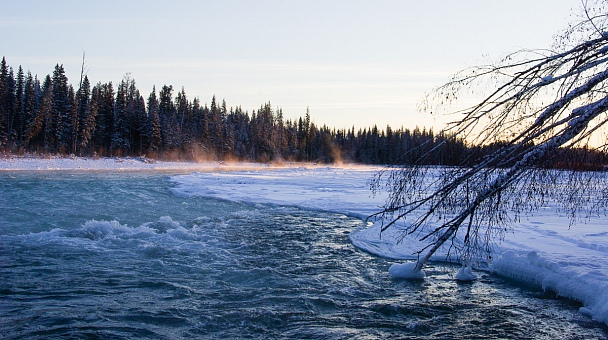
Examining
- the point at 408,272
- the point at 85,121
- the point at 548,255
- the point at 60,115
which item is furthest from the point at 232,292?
the point at 60,115

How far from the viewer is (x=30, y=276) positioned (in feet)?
22.4

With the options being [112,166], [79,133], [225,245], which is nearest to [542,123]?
[225,245]

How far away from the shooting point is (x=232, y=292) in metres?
6.49

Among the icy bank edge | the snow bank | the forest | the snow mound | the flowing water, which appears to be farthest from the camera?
the forest

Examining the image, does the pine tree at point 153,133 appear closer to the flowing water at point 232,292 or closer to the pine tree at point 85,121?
the pine tree at point 85,121

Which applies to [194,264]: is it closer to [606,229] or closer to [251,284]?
[251,284]

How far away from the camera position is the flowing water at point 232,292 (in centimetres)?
521

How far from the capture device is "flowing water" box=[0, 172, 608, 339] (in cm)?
521

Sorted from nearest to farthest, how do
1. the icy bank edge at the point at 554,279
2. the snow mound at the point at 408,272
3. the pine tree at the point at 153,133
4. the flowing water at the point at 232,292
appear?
the flowing water at the point at 232,292 < the icy bank edge at the point at 554,279 < the snow mound at the point at 408,272 < the pine tree at the point at 153,133

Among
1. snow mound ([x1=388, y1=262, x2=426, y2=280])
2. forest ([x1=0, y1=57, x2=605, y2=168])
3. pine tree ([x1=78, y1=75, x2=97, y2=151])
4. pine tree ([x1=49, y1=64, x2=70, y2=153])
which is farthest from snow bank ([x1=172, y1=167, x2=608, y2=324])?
pine tree ([x1=49, y1=64, x2=70, y2=153])

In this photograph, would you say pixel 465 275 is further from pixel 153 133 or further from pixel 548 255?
pixel 153 133

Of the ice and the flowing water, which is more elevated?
the ice

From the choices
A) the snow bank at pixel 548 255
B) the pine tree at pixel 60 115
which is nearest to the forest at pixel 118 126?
the pine tree at pixel 60 115

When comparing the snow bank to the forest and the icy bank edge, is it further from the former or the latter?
the forest
